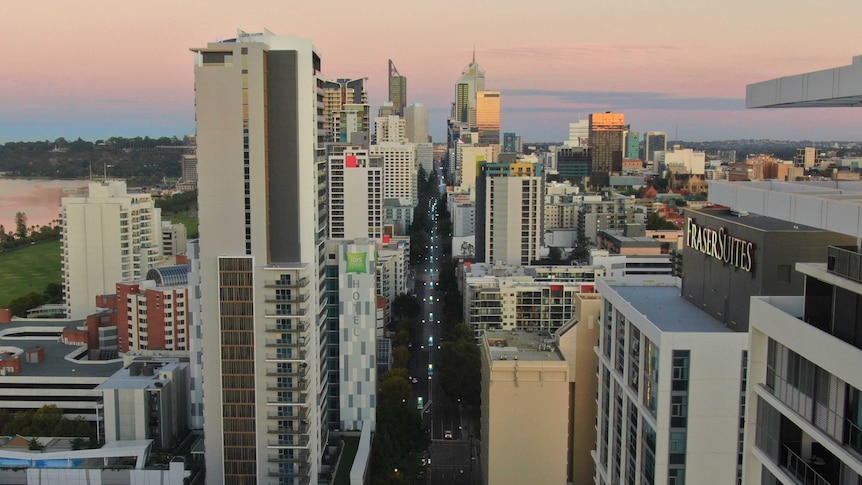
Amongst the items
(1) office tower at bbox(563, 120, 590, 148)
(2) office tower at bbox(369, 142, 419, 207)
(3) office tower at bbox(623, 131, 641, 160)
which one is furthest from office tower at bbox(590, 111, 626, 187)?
(2) office tower at bbox(369, 142, 419, 207)

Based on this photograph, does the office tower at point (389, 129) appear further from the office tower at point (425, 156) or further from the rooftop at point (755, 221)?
the rooftop at point (755, 221)

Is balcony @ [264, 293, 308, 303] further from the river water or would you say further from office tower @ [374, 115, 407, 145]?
office tower @ [374, 115, 407, 145]

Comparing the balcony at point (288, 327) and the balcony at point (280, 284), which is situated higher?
the balcony at point (280, 284)

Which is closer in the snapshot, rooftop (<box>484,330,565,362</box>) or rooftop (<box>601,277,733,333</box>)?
rooftop (<box>601,277,733,333</box>)

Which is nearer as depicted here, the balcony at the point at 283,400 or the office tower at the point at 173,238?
the balcony at the point at 283,400

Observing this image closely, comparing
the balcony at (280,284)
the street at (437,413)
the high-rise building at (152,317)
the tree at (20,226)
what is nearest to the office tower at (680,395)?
the balcony at (280,284)

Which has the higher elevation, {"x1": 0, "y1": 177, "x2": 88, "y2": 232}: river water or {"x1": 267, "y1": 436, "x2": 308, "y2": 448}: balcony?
{"x1": 0, "y1": 177, "x2": 88, "y2": 232}: river water

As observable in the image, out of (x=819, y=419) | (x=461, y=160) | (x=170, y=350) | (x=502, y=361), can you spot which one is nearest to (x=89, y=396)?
(x=170, y=350)
